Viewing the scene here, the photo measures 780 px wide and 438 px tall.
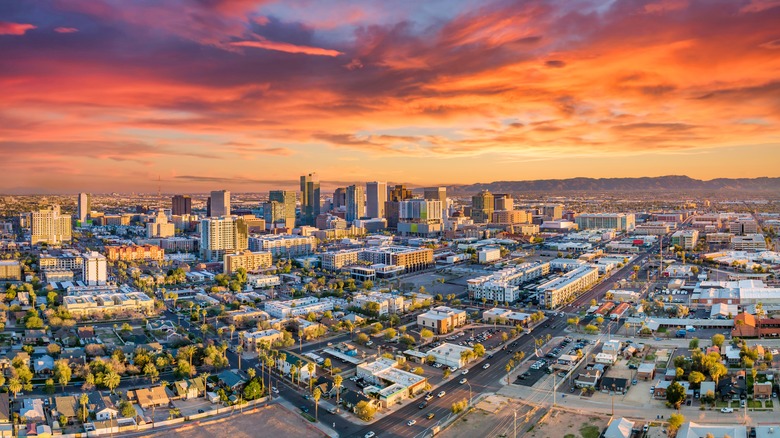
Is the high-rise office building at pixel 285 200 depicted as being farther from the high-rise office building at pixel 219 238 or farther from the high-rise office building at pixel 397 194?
the high-rise office building at pixel 219 238

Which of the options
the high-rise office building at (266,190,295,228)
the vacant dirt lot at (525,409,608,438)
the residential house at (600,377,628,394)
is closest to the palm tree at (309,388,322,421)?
the vacant dirt lot at (525,409,608,438)

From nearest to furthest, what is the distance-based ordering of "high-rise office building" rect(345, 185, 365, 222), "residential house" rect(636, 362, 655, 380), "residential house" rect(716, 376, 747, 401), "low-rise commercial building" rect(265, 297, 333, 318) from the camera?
"residential house" rect(716, 376, 747, 401)
"residential house" rect(636, 362, 655, 380)
"low-rise commercial building" rect(265, 297, 333, 318)
"high-rise office building" rect(345, 185, 365, 222)

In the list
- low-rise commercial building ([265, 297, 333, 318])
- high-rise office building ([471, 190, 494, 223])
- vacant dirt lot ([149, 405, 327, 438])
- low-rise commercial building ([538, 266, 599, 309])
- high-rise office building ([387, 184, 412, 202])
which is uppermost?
high-rise office building ([387, 184, 412, 202])

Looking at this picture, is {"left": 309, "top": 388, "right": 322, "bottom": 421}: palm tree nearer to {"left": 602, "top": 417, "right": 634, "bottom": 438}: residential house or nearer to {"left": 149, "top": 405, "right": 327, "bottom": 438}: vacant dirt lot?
{"left": 149, "top": 405, "right": 327, "bottom": 438}: vacant dirt lot

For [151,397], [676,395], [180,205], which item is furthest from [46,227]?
[676,395]

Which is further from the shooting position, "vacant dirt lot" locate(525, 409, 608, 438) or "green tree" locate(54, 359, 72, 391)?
"green tree" locate(54, 359, 72, 391)

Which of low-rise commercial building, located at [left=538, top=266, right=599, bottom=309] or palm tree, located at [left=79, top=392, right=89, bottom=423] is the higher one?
low-rise commercial building, located at [left=538, top=266, right=599, bottom=309]

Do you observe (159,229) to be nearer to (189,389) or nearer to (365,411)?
(189,389)
